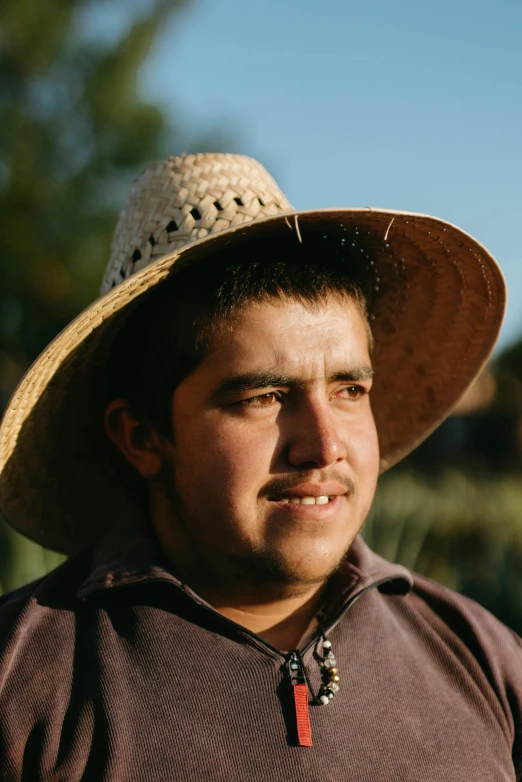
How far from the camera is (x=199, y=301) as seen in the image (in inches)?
80.4

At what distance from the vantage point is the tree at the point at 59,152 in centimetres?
1085

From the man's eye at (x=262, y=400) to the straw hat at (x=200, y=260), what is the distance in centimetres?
34

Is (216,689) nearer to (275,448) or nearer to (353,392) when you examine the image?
(275,448)

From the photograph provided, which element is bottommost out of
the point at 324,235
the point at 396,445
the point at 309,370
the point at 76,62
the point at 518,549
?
the point at 518,549

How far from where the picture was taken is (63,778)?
5.63 ft

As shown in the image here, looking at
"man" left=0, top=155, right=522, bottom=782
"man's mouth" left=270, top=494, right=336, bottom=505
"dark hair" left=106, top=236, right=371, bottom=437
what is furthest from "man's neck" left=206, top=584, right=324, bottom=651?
"dark hair" left=106, top=236, right=371, bottom=437

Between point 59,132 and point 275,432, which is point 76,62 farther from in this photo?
point 275,432

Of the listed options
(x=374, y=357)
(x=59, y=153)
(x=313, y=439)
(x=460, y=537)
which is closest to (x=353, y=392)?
(x=313, y=439)

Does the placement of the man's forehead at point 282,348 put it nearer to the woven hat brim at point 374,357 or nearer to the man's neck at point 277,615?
the woven hat brim at point 374,357

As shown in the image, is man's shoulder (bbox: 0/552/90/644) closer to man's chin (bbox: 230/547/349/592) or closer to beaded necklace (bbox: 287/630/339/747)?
man's chin (bbox: 230/547/349/592)

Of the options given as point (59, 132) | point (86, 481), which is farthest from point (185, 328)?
point (59, 132)

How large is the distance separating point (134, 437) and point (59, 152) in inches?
385

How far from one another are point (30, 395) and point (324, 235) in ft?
2.63

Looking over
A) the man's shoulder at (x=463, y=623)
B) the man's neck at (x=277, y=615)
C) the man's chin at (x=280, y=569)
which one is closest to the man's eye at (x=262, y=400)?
the man's chin at (x=280, y=569)
